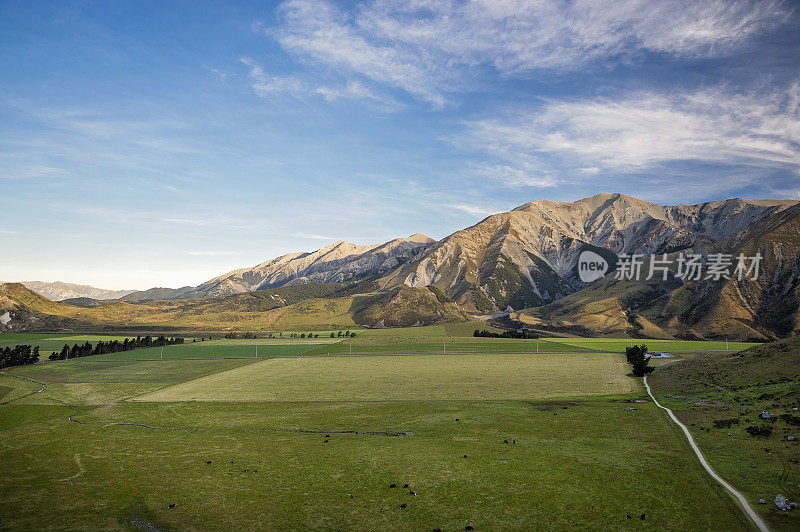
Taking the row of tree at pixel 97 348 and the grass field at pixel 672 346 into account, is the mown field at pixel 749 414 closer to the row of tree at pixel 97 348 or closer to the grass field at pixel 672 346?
the grass field at pixel 672 346

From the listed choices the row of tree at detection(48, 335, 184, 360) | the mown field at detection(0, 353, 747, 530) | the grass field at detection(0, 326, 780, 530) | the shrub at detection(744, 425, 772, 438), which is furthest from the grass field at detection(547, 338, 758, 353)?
the row of tree at detection(48, 335, 184, 360)

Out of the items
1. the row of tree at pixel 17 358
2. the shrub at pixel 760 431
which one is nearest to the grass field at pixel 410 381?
the shrub at pixel 760 431

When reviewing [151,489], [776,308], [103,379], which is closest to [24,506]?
Result: [151,489]

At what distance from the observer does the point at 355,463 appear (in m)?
24.8

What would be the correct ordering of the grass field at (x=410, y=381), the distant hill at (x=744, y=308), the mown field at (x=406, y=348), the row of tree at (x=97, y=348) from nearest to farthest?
the grass field at (x=410, y=381) → the row of tree at (x=97, y=348) → the mown field at (x=406, y=348) → the distant hill at (x=744, y=308)

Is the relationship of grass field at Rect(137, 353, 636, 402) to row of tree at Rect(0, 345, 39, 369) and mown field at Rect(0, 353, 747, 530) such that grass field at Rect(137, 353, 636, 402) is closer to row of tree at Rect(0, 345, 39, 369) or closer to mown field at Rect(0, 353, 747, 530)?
mown field at Rect(0, 353, 747, 530)

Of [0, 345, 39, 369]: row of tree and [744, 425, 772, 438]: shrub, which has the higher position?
[744, 425, 772, 438]: shrub

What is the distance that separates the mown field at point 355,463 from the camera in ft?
59.7

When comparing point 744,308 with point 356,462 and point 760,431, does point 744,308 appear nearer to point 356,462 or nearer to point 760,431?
point 760,431

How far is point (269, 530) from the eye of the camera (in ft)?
56.0

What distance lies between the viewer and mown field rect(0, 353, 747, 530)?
59.7 feet

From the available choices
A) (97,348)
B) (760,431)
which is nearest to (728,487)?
(760,431)

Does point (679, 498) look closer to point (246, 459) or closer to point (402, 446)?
point (402, 446)

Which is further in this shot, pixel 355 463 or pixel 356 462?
pixel 356 462
